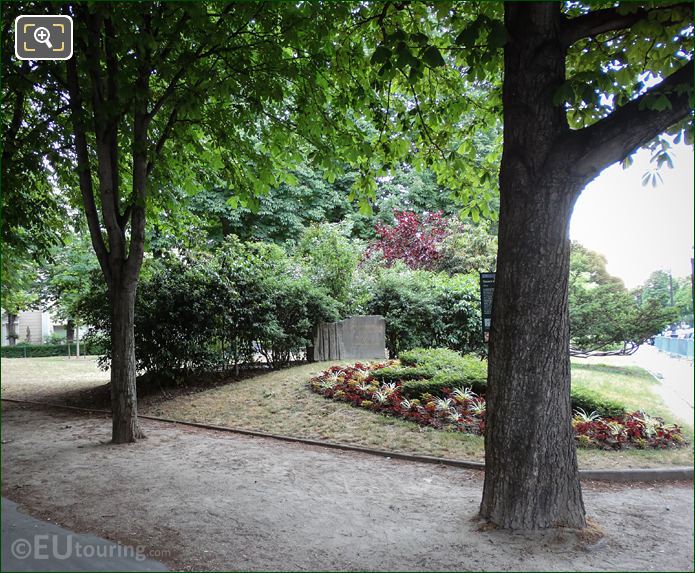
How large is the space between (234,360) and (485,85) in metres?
8.91

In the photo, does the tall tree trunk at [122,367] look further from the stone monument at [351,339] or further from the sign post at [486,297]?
the stone monument at [351,339]

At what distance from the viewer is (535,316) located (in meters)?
4.57

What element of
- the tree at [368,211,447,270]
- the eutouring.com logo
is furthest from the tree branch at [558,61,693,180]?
the tree at [368,211,447,270]

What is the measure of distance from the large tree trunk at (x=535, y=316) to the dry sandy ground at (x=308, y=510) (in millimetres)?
362

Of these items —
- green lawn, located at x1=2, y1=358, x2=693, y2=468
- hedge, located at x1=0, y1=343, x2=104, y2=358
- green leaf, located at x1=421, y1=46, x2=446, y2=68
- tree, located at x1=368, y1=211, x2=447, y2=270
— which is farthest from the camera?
hedge, located at x1=0, y1=343, x2=104, y2=358

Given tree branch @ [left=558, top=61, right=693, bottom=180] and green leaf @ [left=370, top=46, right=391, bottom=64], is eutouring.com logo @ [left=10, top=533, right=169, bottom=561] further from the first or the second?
green leaf @ [left=370, top=46, right=391, bottom=64]

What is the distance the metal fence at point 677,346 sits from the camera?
10.2ft

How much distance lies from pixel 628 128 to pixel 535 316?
1694mm

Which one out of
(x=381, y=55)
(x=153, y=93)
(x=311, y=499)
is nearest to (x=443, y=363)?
(x=311, y=499)

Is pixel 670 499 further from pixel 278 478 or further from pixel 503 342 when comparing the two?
pixel 278 478

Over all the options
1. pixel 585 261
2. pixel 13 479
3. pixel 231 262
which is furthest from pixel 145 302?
pixel 585 261

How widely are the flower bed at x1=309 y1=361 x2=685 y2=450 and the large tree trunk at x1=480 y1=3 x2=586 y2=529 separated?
2280 mm

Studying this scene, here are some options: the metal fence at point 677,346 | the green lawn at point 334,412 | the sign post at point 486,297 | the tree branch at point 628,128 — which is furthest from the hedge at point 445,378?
the tree branch at point 628,128

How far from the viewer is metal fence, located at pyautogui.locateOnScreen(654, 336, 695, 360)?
311cm
